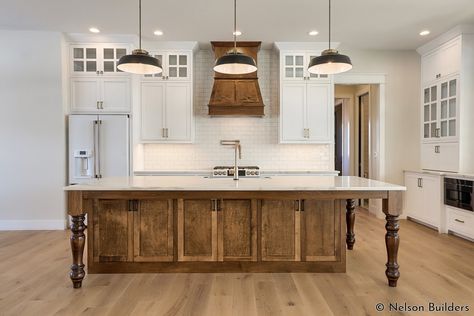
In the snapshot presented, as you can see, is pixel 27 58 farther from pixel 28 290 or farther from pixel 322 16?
pixel 322 16

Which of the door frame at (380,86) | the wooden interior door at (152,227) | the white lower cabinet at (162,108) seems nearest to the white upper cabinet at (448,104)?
the door frame at (380,86)

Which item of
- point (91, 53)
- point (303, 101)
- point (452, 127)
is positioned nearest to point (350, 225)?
point (303, 101)

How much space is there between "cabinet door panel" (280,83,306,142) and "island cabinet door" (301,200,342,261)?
231 centimetres

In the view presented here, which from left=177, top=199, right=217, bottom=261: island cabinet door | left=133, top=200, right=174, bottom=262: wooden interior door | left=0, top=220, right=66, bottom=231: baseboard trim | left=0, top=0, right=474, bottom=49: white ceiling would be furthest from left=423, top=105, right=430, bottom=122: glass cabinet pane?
left=0, top=220, right=66, bottom=231: baseboard trim

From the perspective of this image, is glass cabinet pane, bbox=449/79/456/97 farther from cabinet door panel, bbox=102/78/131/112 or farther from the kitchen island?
cabinet door panel, bbox=102/78/131/112

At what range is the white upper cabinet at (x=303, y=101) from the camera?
4.92m

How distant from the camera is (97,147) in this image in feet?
14.9

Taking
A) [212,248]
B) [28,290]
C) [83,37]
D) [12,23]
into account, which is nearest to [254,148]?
[212,248]

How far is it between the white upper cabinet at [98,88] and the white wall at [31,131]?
0.22 m

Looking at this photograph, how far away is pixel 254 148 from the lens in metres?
5.35

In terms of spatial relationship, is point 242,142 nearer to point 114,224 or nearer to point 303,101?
point 303,101

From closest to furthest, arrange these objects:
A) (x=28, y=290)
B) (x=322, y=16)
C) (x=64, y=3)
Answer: (x=28, y=290) → (x=64, y=3) → (x=322, y=16)

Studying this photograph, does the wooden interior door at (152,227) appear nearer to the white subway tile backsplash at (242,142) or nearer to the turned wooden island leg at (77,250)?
the turned wooden island leg at (77,250)

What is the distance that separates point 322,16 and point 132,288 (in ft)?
13.0
